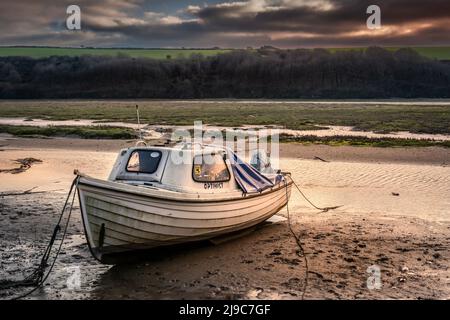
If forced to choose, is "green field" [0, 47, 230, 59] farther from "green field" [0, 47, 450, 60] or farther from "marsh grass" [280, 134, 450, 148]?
"marsh grass" [280, 134, 450, 148]

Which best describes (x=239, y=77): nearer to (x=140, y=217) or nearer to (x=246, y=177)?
(x=246, y=177)

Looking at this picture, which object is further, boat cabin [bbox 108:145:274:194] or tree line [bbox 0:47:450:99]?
tree line [bbox 0:47:450:99]

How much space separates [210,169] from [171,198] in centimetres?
187

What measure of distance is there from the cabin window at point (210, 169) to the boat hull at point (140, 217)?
63 centimetres

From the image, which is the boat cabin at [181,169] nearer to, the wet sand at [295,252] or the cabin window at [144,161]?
the cabin window at [144,161]

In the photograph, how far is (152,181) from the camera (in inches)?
424

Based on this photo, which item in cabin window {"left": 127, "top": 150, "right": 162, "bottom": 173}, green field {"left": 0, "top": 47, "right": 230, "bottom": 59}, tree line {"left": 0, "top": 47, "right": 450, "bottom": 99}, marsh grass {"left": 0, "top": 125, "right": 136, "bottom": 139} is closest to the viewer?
cabin window {"left": 127, "top": 150, "right": 162, "bottom": 173}

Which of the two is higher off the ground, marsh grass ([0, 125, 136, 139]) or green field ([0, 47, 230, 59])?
green field ([0, 47, 230, 59])

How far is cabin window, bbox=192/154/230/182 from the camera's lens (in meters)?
11.1

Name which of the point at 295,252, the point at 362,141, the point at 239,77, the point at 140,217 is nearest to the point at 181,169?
the point at 140,217

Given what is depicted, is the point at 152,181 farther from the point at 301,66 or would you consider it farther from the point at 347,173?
the point at 301,66

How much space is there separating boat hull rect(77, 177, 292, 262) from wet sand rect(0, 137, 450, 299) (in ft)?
1.90

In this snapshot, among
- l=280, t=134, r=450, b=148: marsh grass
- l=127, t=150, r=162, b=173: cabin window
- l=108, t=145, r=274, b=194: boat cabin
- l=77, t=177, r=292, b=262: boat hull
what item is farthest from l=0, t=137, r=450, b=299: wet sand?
l=280, t=134, r=450, b=148: marsh grass
